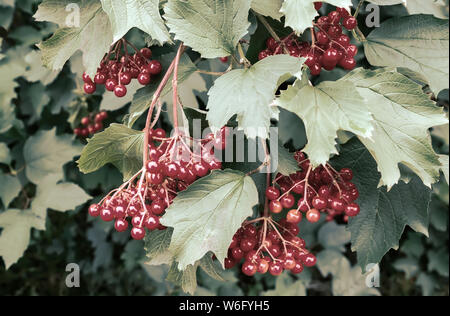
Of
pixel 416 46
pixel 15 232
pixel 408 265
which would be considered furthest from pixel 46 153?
pixel 408 265

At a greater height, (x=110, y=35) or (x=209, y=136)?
(x=110, y=35)

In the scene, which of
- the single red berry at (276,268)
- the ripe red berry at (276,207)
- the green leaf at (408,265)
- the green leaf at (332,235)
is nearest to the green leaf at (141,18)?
the ripe red berry at (276,207)

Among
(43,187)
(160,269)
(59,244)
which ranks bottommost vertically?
(59,244)

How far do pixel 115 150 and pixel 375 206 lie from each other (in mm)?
578

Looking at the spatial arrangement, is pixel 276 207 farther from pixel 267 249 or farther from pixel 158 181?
pixel 158 181

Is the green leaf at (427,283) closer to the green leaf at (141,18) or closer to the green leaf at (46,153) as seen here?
the green leaf at (46,153)

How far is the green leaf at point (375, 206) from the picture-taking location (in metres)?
0.92

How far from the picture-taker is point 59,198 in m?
1.50

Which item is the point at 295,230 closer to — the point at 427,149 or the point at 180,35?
the point at 427,149

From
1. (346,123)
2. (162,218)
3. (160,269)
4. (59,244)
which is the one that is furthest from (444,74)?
(59,244)

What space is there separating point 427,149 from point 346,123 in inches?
6.4

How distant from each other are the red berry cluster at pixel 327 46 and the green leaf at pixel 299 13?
0.12m

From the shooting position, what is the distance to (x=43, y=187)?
155 cm

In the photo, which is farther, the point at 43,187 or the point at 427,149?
the point at 43,187
